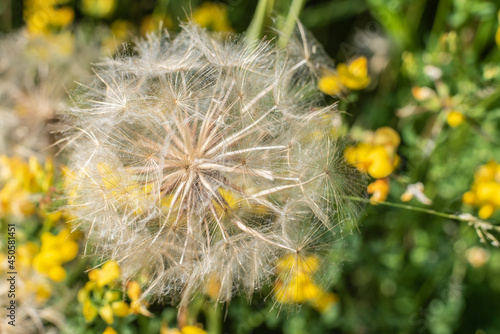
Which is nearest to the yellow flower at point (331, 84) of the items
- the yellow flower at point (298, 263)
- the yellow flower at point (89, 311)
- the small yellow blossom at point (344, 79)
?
the small yellow blossom at point (344, 79)

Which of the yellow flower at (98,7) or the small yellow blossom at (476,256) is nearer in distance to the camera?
the small yellow blossom at (476,256)

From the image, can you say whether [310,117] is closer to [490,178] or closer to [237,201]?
[237,201]

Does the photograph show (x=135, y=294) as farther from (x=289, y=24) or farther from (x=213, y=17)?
(x=213, y=17)

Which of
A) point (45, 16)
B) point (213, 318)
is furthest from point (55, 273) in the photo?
point (45, 16)

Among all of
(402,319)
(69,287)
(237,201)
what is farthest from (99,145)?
(402,319)

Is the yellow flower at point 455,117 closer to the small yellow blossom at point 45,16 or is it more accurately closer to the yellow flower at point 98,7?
the yellow flower at point 98,7

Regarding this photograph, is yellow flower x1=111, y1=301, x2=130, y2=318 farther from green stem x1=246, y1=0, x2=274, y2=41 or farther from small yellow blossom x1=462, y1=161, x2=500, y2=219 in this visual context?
small yellow blossom x1=462, y1=161, x2=500, y2=219
